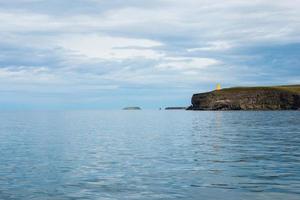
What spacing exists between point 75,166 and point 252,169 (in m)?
14.2

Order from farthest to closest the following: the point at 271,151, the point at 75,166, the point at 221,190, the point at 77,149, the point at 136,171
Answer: the point at 77,149 → the point at 271,151 → the point at 75,166 → the point at 136,171 → the point at 221,190

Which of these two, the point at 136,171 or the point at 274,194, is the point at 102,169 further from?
the point at 274,194

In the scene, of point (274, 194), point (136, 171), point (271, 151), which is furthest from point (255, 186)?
point (271, 151)

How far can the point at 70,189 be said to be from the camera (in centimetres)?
2670

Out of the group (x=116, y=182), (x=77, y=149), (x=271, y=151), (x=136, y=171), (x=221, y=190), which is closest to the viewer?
(x=221, y=190)

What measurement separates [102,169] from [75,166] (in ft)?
9.91

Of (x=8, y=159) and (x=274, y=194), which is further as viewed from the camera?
(x=8, y=159)

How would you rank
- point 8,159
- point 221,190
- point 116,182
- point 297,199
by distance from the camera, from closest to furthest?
point 297,199 → point 221,190 → point 116,182 → point 8,159

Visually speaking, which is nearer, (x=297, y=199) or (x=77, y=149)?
(x=297, y=199)

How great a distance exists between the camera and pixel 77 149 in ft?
165

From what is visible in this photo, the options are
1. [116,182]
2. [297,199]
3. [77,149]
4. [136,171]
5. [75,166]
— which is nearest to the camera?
[297,199]

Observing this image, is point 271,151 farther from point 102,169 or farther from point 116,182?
point 116,182

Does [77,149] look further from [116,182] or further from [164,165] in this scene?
[116,182]

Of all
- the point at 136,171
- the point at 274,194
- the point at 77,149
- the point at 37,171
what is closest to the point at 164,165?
the point at 136,171
